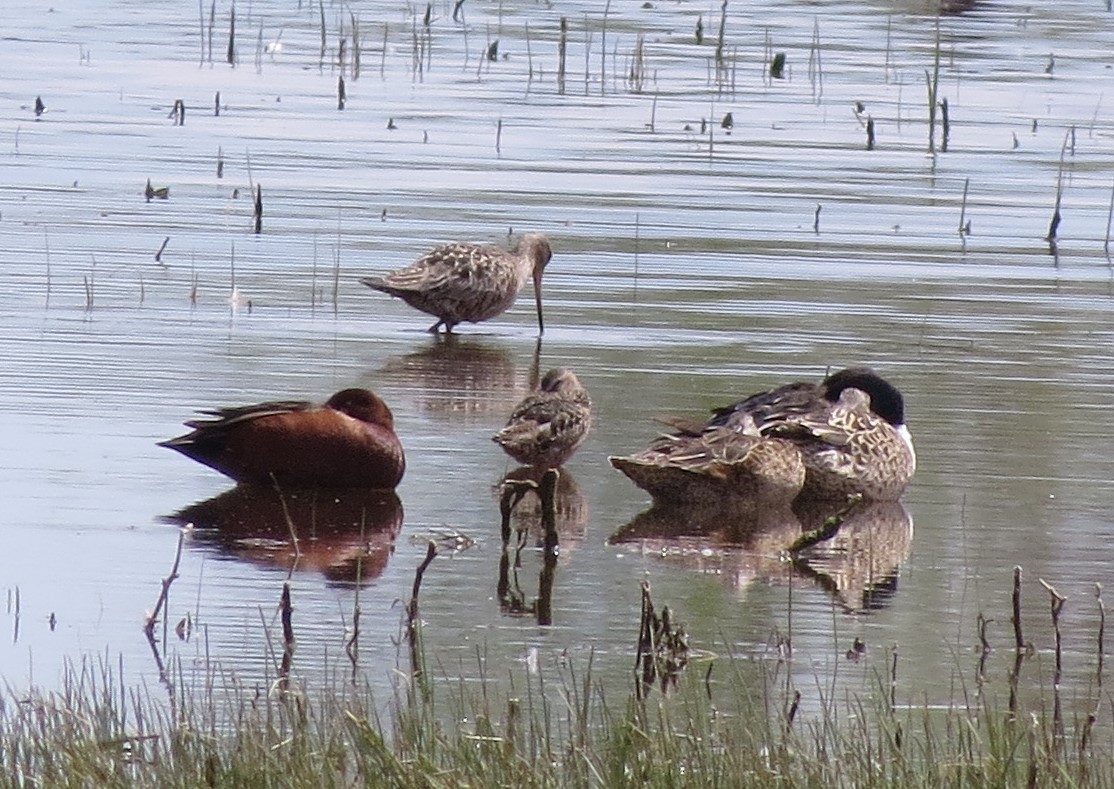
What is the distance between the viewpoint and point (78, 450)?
9852 millimetres

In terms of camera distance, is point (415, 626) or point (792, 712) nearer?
point (792, 712)

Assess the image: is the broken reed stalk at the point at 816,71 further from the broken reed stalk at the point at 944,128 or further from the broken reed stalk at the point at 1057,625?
the broken reed stalk at the point at 1057,625

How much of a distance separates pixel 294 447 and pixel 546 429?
1.12 metres

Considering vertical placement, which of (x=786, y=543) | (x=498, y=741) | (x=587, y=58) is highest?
(x=587, y=58)

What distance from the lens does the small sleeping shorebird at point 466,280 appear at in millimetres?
13609

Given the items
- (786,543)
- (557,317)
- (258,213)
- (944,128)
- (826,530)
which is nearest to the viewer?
(786,543)

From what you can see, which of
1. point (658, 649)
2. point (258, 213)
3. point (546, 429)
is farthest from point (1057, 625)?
point (258, 213)

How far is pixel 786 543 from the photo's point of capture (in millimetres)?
9094

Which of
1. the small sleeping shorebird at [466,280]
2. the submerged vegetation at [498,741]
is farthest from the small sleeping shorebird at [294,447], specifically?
the small sleeping shorebird at [466,280]

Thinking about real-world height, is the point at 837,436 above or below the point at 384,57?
below

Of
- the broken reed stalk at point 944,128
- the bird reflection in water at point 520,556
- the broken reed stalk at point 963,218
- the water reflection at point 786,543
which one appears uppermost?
the broken reed stalk at point 944,128

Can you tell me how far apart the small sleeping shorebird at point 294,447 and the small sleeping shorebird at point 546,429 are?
71 cm

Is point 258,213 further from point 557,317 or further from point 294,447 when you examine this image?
point 294,447

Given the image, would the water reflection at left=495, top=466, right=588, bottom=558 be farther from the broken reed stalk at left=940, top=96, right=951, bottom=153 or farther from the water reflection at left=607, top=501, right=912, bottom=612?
the broken reed stalk at left=940, top=96, right=951, bottom=153
